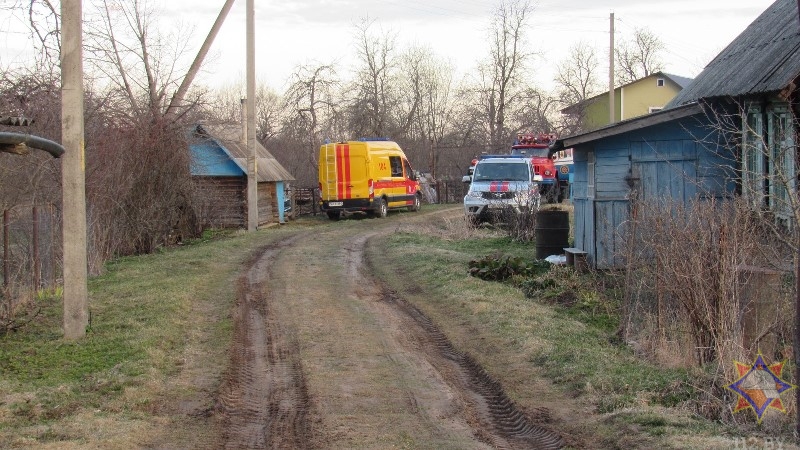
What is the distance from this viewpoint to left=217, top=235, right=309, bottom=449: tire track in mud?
6543 mm

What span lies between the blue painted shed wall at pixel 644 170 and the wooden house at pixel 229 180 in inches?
528

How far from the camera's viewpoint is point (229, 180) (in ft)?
101

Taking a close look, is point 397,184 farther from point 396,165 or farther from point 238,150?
point 238,150

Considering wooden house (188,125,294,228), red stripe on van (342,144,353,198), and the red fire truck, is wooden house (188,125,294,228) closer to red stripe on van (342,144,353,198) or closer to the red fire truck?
red stripe on van (342,144,353,198)

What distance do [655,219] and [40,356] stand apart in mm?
7134

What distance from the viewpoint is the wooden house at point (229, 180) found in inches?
1019

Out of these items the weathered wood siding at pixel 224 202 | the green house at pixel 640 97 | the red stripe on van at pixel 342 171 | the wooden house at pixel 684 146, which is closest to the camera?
the wooden house at pixel 684 146

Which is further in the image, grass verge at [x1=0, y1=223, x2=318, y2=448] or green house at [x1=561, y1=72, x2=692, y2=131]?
green house at [x1=561, y1=72, x2=692, y2=131]

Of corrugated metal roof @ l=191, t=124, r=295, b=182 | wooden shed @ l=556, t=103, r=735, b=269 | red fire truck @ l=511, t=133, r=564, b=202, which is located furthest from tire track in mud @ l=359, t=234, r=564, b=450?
red fire truck @ l=511, t=133, r=564, b=202

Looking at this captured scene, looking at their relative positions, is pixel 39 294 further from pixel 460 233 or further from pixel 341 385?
pixel 460 233

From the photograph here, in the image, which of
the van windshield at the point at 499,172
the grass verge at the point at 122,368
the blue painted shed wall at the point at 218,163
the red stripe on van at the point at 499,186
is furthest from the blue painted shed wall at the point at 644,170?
the blue painted shed wall at the point at 218,163

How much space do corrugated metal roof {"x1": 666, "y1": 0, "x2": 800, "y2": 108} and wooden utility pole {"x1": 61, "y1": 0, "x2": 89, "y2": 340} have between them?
30.3 ft

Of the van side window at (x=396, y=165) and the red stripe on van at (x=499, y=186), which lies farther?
the van side window at (x=396, y=165)

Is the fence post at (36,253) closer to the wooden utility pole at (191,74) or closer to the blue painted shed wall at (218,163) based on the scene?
the wooden utility pole at (191,74)
